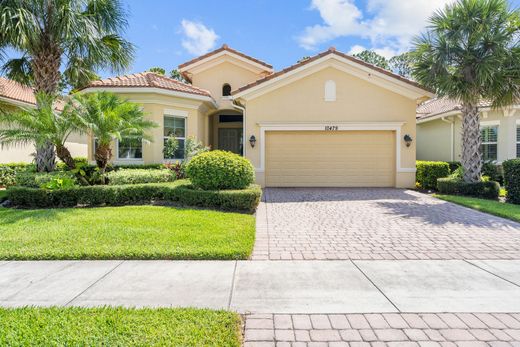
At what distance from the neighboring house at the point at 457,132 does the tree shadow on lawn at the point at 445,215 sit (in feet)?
19.5

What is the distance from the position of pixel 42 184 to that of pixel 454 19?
1600 cm

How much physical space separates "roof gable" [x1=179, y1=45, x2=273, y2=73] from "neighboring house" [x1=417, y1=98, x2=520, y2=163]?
31.6ft

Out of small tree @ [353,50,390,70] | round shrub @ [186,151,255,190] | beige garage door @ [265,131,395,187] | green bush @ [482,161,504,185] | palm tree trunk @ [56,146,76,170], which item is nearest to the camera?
round shrub @ [186,151,255,190]

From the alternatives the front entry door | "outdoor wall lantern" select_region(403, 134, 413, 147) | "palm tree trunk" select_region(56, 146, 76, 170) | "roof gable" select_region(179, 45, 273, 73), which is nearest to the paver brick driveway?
"outdoor wall lantern" select_region(403, 134, 413, 147)

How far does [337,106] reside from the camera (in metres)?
13.4

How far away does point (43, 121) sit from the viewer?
950 centimetres

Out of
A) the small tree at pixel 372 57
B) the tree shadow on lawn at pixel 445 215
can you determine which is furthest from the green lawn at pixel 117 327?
the small tree at pixel 372 57

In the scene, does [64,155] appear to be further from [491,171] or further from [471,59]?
[491,171]

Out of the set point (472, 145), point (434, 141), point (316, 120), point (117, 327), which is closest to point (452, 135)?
point (434, 141)

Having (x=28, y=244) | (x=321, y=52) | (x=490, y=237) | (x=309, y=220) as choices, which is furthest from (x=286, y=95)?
(x=28, y=244)

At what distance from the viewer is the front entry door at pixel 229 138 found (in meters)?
18.2

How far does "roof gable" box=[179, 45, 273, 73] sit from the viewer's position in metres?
16.9

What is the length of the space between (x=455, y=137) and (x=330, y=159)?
8.37m

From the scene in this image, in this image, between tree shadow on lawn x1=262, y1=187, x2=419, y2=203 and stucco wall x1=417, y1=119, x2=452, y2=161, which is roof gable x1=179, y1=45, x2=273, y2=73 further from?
stucco wall x1=417, y1=119, x2=452, y2=161
